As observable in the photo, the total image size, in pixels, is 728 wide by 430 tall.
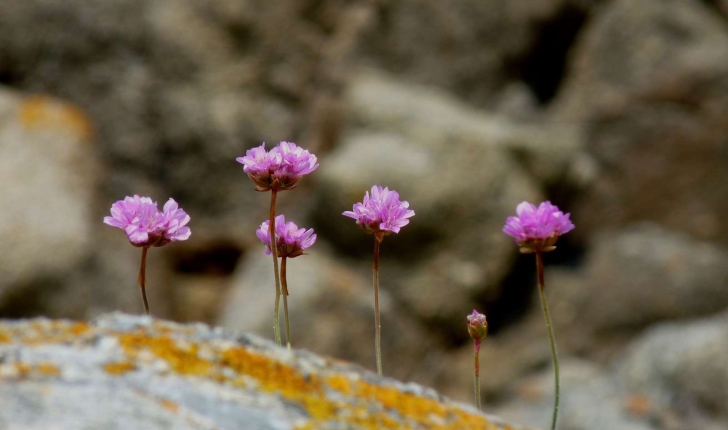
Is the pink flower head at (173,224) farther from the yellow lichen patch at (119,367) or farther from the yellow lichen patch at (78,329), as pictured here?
the yellow lichen patch at (119,367)

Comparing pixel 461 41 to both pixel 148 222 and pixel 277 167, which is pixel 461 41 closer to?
pixel 277 167

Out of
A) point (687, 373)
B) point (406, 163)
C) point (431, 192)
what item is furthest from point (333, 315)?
point (687, 373)

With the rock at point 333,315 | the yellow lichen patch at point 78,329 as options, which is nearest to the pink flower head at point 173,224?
the yellow lichen patch at point 78,329

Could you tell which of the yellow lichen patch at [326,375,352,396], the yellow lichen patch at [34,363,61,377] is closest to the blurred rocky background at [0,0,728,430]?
the yellow lichen patch at [326,375,352,396]

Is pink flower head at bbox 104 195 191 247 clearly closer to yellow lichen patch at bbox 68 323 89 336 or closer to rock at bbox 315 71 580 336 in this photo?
yellow lichen patch at bbox 68 323 89 336

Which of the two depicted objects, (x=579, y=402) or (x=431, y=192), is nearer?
(x=579, y=402)
